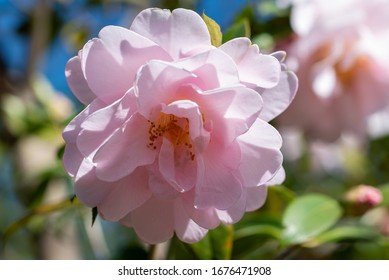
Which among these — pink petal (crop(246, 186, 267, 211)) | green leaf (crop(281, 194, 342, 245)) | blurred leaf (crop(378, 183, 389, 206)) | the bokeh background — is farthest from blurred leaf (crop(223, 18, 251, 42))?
blurred leaf (crop(378, 183, 389, 206))

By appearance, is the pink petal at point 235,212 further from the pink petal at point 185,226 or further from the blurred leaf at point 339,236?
the blurred leaf at point 339,236

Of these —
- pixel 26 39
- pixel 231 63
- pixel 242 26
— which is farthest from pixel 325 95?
pixel 26 39

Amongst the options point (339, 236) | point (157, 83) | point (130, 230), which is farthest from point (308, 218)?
point (130, 230)

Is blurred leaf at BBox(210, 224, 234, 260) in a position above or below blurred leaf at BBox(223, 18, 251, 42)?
below

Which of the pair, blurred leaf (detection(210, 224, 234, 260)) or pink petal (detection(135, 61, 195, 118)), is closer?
pink petal (detection(135, 61, 195, 118))

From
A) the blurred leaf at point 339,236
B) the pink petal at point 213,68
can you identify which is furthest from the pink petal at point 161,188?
the blurred leaf at point 339,236

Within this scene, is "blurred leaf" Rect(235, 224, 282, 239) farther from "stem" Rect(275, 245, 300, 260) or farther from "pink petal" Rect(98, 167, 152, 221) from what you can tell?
"pink petal" Rect(98, 167, 152, 221)

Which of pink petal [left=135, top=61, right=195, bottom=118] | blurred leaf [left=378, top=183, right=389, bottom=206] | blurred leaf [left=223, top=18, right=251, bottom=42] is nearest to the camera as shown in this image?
pink petal [left=135, top=61, right=195, bottom=118]
